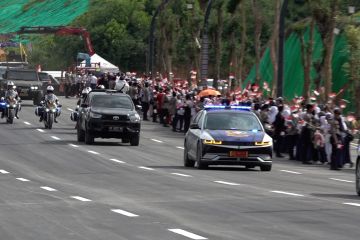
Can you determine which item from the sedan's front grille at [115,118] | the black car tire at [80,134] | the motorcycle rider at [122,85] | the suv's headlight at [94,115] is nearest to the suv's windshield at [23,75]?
the motorcycle rider at [122,85]

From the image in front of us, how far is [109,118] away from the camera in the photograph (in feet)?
136

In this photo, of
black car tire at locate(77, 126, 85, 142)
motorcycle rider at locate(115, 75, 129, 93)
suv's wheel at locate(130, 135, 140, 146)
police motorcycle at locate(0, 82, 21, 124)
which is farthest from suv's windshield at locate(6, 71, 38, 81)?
suv's wheel at locate(130, 135, 140, 146)

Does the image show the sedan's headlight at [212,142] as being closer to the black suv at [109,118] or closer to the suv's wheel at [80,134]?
the black suv at [109,118]

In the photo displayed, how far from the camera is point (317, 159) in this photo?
36.7 m

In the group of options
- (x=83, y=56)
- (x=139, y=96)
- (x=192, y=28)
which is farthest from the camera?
(x=83, y=56)

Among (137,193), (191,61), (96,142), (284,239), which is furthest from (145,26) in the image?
(284,239)

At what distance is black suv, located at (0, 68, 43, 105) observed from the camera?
68312 mm

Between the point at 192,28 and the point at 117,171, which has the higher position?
the point at 192,28

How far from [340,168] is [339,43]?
31.4m

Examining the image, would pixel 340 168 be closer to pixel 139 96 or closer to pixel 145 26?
pixel 139 96

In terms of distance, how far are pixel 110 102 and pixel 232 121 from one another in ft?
38.9

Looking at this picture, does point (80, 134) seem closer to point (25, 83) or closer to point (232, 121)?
point (232, 121)

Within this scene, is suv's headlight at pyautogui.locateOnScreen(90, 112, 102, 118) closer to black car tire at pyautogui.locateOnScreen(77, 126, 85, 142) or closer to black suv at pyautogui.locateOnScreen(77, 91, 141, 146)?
black suv at pyautogui.locateOnScreen(77, 91, 141, 146)

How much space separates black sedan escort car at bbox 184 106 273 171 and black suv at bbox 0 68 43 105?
122ft
